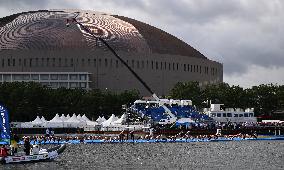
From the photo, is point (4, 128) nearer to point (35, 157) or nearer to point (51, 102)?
point (35, 157)

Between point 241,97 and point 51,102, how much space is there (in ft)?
163

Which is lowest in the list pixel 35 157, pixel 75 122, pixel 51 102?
pixel 35 157

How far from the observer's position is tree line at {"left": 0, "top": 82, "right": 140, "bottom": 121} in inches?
7239

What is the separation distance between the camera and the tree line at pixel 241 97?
192875 mm

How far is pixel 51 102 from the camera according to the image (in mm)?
186500

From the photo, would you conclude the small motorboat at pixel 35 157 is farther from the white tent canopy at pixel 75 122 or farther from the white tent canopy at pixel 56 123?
the white tent canopy at pixel 56 123

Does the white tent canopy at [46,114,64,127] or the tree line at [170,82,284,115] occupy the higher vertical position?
the tree line at [170,82,284,115]

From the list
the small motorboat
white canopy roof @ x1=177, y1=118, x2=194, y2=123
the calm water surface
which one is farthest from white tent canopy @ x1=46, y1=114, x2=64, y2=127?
the small motorboat

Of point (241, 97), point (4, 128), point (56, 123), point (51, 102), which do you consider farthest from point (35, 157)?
point (241, 97)

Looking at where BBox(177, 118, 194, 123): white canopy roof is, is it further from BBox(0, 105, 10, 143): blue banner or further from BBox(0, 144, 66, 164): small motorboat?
BBox(0, 105, 10, 143): blue banner

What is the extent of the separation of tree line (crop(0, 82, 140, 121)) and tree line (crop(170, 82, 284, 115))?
1632cm

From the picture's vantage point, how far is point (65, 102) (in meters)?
188

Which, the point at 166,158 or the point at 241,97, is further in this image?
the point at 241,97

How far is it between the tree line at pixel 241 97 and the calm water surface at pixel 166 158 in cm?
8660
